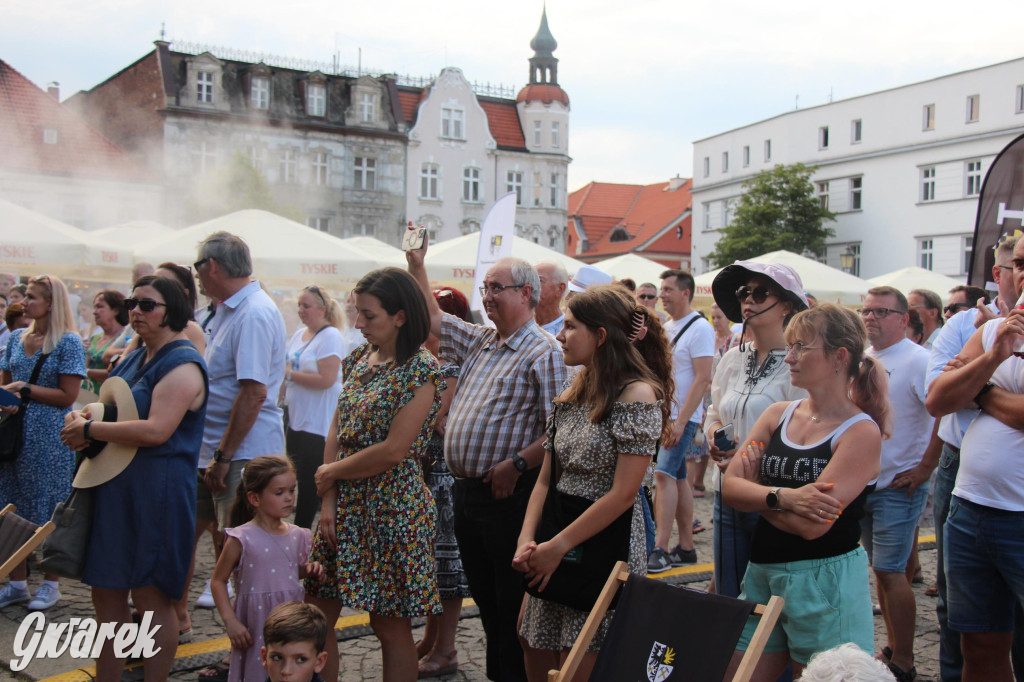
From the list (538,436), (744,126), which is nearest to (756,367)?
(538,436)

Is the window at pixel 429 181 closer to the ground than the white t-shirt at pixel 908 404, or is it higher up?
higher up

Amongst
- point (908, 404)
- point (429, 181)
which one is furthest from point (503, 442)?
point (429, 181)

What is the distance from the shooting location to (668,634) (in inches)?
106

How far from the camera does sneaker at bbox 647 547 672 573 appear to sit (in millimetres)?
5910

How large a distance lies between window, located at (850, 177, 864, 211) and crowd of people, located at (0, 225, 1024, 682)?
46.0m

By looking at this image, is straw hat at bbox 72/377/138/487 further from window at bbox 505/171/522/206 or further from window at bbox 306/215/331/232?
window at bbox 505/171/522/206

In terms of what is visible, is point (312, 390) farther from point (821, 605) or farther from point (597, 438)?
point (821, 605)

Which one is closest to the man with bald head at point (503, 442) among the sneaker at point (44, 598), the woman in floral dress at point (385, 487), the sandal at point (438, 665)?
the woman in floral dress at point (385, 487)

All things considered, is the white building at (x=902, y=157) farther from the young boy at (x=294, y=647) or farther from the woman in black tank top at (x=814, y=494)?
the young boy at (x=294, y=647)

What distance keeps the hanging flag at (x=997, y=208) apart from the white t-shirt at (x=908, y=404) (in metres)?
1.61

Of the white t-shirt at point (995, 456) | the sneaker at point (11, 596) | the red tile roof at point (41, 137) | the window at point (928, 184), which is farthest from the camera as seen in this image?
the window at point (928, 184)

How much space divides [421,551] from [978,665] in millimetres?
2195

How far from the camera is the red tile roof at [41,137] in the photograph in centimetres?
2961

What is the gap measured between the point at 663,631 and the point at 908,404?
2.60 metres
